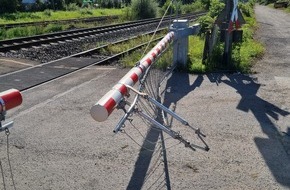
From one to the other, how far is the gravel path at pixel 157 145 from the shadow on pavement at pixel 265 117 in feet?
0.05

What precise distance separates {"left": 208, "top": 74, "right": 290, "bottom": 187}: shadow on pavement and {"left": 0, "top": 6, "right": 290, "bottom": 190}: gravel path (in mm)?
14

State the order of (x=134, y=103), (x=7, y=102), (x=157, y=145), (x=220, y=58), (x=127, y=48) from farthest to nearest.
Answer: (x=127, y=48), (x=220, y=58), (x=157, y=145), (x=134, y=103), (x=7, y=102)

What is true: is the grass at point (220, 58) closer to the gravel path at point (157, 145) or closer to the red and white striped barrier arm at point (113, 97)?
the gravel path at point (157, 145)

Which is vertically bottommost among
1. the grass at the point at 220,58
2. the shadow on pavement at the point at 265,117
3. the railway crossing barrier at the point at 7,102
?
the shadow on pavement at the point at 265,117

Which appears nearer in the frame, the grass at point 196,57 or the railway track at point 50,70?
the railway track at point 50,70

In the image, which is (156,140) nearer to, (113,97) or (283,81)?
(113,97)

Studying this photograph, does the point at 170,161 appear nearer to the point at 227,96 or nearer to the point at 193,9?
the point at 227,96

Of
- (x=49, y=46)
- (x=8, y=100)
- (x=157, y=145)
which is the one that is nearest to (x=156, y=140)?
(x=157, y=145)

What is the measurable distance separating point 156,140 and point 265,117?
228 centimetres

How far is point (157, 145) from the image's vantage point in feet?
17.4

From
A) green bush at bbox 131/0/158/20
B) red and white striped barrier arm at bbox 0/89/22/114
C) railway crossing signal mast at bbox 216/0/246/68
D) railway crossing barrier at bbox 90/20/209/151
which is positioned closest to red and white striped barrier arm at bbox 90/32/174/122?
railway crossing barrier at bbox 90/20/209/151

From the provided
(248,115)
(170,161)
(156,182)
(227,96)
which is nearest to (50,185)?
Answer: (156,182)

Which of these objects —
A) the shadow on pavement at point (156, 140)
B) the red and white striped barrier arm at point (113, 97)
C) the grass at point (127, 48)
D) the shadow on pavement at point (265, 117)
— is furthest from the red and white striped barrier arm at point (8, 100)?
the grass at point (127, 48)

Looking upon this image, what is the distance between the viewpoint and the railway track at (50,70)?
29.7 feet
